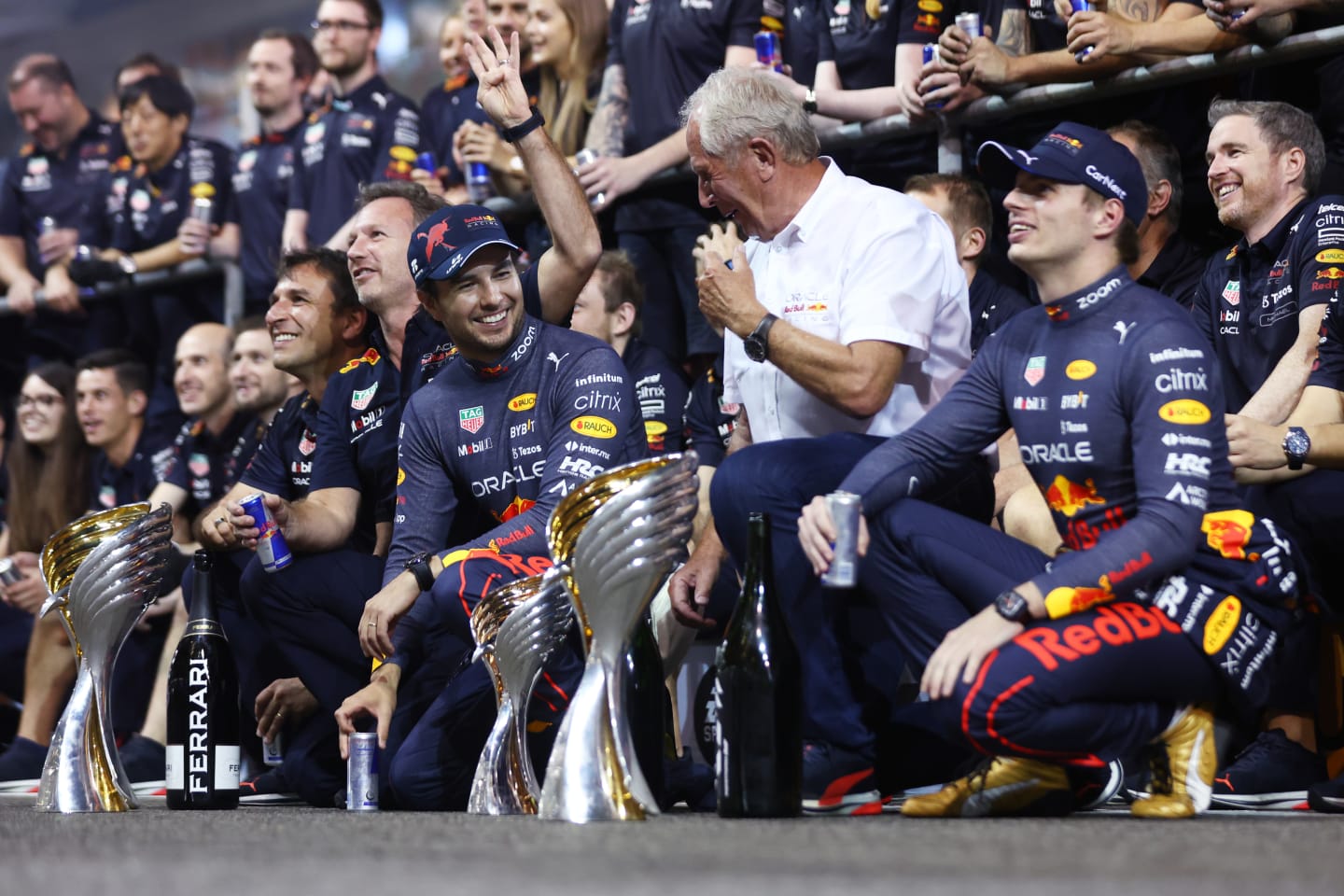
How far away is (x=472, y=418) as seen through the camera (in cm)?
358

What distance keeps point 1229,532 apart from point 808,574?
0.76 meters

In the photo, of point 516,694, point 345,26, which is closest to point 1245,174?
point 516,694

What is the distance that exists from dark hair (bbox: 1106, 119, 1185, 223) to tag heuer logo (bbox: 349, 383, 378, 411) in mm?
1940

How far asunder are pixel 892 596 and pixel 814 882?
1.29 meters

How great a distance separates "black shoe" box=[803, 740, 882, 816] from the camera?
2900 millimetres

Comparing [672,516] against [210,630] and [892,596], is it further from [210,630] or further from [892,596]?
[210,630]

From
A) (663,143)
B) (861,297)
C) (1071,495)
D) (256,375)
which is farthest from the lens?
(256,375)

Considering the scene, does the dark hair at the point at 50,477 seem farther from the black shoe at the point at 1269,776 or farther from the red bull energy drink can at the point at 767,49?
the black shoe at the point at 1269,776

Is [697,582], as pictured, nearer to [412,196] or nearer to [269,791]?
[269,791]

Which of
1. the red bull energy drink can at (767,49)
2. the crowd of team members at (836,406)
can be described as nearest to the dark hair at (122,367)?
the crowd of team members at (836,406)

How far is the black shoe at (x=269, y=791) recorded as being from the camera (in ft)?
12.9

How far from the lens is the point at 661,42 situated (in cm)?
502

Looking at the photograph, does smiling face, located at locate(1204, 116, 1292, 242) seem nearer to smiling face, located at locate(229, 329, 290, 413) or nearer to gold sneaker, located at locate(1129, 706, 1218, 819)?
gold sneaker, located at locate(1129, 706, 1218, 819)

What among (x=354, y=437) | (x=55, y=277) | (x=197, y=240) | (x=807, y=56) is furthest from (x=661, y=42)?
(x=55, y=277)
